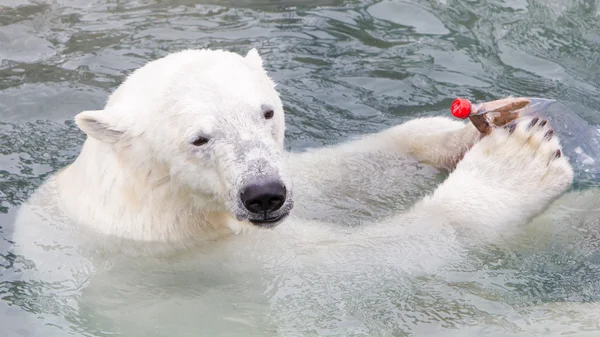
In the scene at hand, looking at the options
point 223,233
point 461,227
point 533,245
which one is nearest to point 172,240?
point 223,233

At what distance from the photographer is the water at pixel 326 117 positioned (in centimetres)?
434

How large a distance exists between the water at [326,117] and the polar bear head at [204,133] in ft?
1.79

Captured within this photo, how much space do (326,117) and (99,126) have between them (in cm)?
230

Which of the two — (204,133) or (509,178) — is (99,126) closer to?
(204,133)

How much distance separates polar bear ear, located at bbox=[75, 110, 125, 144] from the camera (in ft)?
14.1

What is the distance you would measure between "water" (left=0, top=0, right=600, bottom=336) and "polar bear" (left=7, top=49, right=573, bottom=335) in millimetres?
108

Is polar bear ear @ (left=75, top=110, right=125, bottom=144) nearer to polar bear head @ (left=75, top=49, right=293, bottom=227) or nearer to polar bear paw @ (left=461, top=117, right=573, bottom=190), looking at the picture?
polar bear head @ (left=75, top=49, right=293, bottom=227)

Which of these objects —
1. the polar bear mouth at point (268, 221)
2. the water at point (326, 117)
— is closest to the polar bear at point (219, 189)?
the polar bear mouth at point (268, 221)

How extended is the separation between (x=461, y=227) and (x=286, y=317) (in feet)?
3.53

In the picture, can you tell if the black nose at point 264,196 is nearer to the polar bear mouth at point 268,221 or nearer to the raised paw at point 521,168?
the polar bear mouth at point 268,221

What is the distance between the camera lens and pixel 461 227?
15.3 feet

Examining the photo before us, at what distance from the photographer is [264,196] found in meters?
3.91

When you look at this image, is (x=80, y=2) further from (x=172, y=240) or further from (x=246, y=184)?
(x=246, y=184)

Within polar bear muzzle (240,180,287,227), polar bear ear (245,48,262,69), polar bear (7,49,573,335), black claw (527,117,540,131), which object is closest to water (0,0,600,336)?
polar bear (7,49,573,335)
